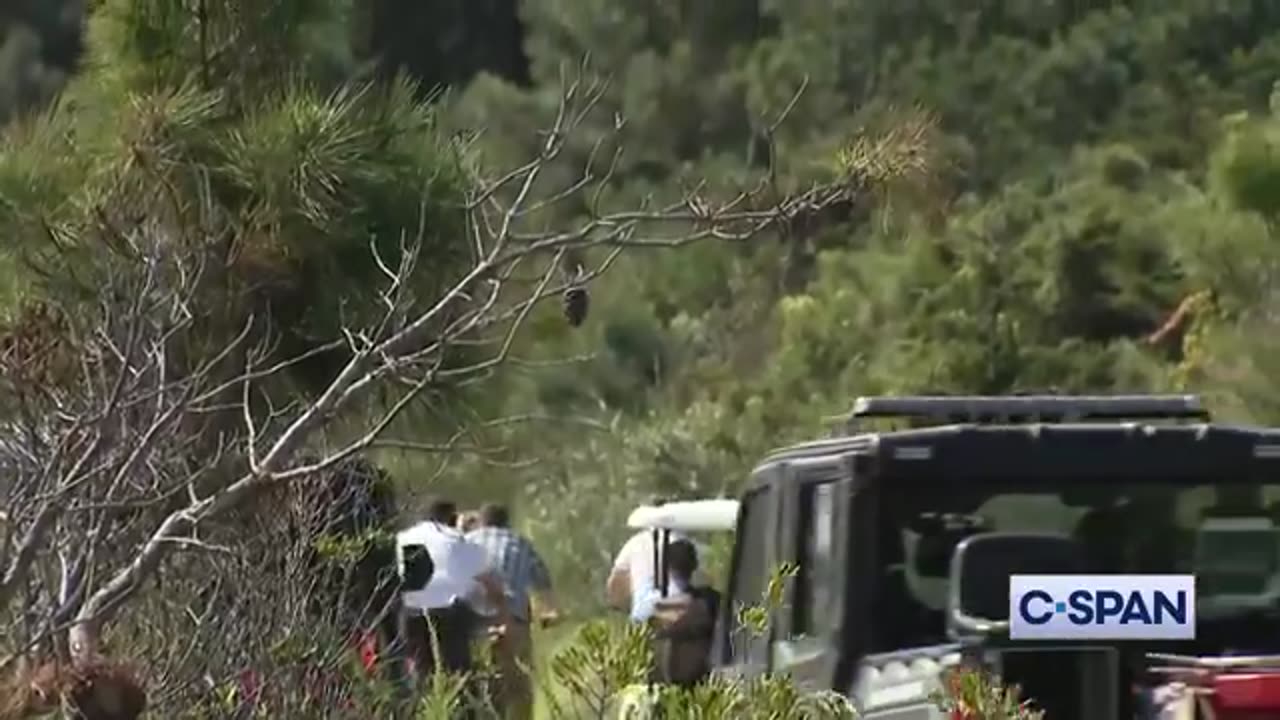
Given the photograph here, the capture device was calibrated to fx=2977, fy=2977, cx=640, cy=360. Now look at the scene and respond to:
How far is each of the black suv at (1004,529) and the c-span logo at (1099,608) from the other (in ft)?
0.15

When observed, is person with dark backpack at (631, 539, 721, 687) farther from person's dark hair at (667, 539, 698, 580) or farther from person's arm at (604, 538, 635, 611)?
person's arm at (604, 538, 635, 611)

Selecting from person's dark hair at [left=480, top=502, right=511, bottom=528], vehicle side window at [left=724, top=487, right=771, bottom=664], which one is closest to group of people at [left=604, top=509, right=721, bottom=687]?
vehicle side window at [left=724, top=487, right=771, bottom=664]

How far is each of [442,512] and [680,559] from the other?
109cm

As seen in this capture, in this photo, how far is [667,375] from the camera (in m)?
28.1

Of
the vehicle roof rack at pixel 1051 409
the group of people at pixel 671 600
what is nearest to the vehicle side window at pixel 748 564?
the group of people at pixel 671 600

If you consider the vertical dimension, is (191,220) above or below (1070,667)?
above

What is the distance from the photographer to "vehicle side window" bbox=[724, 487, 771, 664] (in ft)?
24.2

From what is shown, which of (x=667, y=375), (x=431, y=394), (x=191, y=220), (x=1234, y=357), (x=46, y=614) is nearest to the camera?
(x=46, y=614)

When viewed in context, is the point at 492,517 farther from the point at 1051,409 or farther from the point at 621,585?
the point at 1051,409

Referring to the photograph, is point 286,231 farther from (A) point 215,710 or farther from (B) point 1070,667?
(B) point 1070,667

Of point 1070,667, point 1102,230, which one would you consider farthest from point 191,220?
point 1102,230

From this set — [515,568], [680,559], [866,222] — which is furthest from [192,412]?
[866,222]

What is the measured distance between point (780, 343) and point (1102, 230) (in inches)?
146

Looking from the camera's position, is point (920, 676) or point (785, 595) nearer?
point (920, 676)
